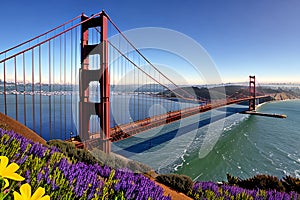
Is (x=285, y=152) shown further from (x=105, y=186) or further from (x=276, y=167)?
(x=105, y=186)

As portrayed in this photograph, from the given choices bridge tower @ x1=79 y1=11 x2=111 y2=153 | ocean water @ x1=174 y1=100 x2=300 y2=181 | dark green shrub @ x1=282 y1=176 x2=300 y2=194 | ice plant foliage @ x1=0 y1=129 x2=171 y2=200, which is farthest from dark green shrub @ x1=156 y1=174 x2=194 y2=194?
ocean water @ x1=174 y1=100 x2=300 y2=181

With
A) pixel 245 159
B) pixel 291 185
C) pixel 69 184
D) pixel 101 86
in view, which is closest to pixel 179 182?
pixel 291 185

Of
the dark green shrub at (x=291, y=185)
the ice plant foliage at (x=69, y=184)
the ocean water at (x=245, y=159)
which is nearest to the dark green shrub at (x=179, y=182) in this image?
the ice plant foliage at (x=69, y=184)

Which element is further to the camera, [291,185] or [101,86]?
[101,86]

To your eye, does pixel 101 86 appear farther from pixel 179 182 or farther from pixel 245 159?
pixel 245 159

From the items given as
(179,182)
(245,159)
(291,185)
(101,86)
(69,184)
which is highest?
(101,86)

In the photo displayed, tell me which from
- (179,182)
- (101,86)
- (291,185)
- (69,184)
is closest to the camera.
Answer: (69,184)

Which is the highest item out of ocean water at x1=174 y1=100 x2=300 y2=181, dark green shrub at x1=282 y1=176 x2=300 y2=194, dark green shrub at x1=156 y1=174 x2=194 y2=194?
dark green shrub at x1=156 y1=174 x2=194 y2=194

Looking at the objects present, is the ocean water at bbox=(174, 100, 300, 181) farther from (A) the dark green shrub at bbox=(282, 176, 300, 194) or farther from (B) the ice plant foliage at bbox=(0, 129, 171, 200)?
(B) the ice plant foliage at bbox=(0, 129, 171, 200)

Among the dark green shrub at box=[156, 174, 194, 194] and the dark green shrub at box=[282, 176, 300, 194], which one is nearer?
the dark green shrub at box=[156, 174, 194, 194]
